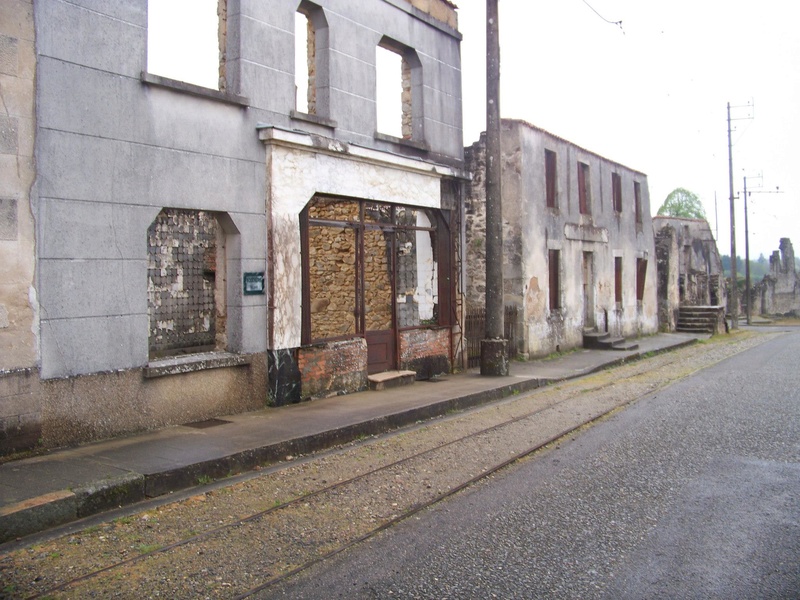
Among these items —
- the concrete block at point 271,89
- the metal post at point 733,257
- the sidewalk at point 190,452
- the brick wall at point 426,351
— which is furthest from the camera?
the metal post at point 733,257

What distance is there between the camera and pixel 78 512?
19.8ft

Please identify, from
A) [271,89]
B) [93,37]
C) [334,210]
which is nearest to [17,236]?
[93,37]

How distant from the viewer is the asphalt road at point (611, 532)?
4516mm

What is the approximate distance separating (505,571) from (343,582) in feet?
3.44

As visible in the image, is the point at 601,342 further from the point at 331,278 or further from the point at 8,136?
the point at 8,136

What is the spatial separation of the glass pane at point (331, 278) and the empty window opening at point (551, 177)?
761 centimetres

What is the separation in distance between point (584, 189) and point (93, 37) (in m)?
17.1

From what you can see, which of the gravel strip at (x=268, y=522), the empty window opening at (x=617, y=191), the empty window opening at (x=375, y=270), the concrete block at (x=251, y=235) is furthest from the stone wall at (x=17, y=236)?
the empty window opening at (x=617, y=191)

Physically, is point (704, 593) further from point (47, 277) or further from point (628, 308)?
point (628, 308)

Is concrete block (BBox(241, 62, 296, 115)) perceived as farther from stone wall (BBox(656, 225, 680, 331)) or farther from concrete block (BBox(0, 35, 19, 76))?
stone wall (BBox(656, 225, 680, 331))

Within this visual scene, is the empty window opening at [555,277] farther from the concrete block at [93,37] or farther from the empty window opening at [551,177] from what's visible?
the concrete block at [93,37]

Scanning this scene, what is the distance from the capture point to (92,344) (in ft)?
26.9

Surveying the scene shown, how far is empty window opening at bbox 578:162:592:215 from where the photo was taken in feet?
73.5

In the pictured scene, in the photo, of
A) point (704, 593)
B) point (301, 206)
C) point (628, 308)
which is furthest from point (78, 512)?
point (628, 308)
